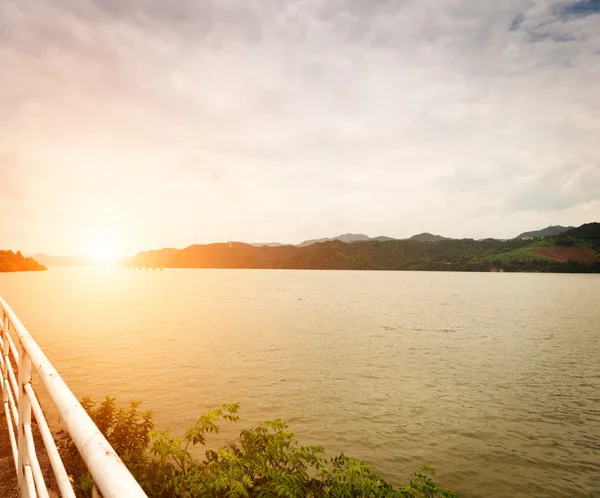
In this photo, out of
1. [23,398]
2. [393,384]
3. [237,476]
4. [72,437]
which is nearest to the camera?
[72,437]

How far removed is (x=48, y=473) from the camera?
5.83 meters

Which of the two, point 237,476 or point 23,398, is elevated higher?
point 23,398

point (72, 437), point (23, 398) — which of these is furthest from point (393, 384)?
point (72, 437)

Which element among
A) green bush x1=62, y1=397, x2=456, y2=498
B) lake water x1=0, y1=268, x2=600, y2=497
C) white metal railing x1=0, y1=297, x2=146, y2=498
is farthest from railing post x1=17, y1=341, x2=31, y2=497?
lake water x1=0, y1=268, x2=600, y2=497

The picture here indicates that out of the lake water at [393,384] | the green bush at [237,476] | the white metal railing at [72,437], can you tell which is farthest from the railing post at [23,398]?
the lake water at [393,384]

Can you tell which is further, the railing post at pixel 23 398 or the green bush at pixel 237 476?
the green bush at pixel 237 476

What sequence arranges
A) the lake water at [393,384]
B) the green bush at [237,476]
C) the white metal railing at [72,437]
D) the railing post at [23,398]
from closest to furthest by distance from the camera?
the white metal railing at [72,437] → the railing post at [23,398] → the green bush at [237,476] → the lake water at [393,384]

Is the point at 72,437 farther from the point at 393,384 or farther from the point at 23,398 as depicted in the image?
the point at 393,384

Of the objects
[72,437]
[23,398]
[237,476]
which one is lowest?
[237,476]

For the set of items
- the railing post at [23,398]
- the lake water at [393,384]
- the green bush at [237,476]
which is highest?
the railing post at [23,398]

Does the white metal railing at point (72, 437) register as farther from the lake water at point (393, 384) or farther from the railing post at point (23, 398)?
the lake water at point (393, 384)

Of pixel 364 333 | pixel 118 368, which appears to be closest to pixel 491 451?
pixel 118 368

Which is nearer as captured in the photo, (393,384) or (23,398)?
(23,398)

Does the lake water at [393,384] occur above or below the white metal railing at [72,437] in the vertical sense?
below
